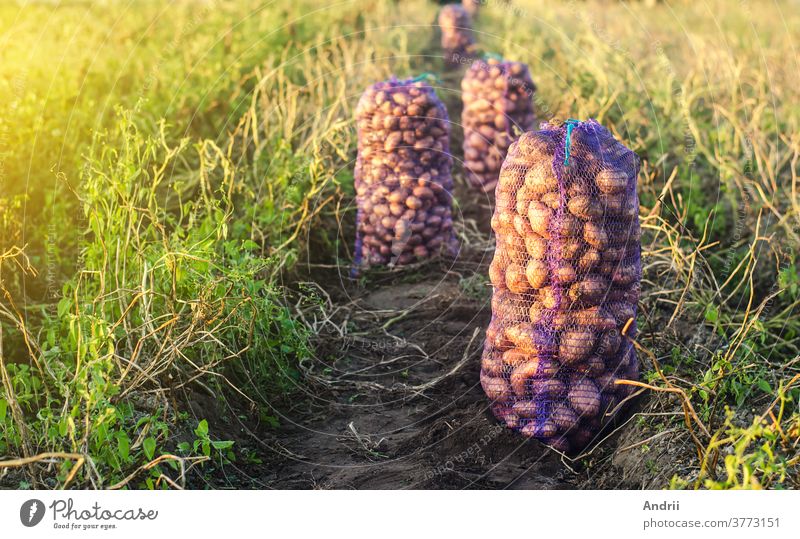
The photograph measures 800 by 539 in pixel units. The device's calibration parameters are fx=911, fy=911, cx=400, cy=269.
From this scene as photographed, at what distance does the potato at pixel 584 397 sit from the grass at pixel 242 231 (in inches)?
6.6

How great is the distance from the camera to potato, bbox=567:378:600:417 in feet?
8.96

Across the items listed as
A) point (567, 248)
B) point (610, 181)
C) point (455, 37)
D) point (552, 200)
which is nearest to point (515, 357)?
point (567, 248)

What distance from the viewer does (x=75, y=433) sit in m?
2.41

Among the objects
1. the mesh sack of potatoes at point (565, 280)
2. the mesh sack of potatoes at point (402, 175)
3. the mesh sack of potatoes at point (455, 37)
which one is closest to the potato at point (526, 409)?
the mesh sack of potatoes at point (565, 280)

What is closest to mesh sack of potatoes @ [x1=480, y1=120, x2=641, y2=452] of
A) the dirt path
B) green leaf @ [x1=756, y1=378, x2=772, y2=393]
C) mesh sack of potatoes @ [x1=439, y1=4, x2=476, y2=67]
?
the dirt path

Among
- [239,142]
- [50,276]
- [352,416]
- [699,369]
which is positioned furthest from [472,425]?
[239,142]

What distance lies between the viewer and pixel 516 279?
8.91 ft

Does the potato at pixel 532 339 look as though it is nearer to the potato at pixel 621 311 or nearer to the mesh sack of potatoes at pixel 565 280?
the mesh sack of potatoes at pixel 565 280

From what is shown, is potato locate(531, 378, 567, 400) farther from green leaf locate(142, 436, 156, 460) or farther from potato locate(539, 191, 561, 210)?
green leaf locate(142, 436, 156, 460)

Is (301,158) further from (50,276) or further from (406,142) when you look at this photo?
(50,276)

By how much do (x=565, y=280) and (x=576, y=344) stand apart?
0.20 meters

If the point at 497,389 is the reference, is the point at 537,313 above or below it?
above

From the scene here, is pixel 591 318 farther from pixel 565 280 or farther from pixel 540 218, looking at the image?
pixel 540 218
